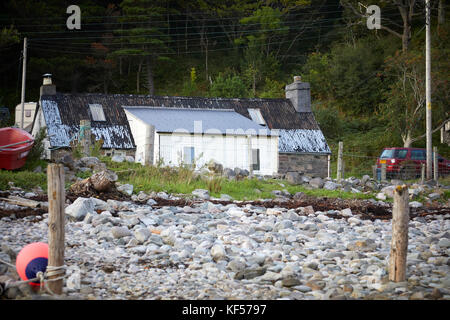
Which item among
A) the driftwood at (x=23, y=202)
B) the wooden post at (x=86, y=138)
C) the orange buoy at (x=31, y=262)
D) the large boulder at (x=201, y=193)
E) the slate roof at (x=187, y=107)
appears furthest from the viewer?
the slate roof at (x=187, y=107)

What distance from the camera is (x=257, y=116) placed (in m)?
27.4

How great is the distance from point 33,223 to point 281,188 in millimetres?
8273

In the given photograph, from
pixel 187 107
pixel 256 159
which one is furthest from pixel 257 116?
pixel 256 159

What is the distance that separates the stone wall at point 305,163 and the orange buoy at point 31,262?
1939 cm

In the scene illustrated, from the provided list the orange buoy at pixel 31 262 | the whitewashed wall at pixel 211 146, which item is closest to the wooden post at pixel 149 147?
the whitewashed wall at pixel 211 146

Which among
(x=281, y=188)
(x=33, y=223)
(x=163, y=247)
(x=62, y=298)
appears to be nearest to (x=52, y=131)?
(x=281, y=188)

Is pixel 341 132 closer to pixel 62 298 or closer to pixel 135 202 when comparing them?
pixel 135 202

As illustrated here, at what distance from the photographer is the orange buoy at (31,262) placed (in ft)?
19.1

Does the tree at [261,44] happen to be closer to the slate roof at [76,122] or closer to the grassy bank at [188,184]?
the slate roof at [76,122]

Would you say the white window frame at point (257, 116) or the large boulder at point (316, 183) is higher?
the white window frame at point (257, 116)

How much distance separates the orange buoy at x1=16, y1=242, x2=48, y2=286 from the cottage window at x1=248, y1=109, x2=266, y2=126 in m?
21.4

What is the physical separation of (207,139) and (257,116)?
5.26 m

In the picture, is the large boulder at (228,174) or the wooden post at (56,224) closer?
the wooden post at (56,224)
